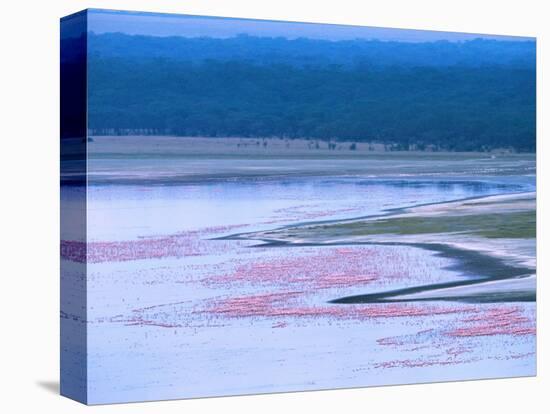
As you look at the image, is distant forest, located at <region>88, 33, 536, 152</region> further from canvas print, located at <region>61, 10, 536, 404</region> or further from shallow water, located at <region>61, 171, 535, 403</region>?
shallow water, located at <region>61, 171, 535, 403</region>

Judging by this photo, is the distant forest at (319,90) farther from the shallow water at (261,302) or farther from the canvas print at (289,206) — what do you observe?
the shallow water at (261,302)

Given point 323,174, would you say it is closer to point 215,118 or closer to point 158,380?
point 215,118

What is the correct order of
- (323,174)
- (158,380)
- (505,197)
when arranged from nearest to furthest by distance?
(158,380)
(323,174)
(505,197)

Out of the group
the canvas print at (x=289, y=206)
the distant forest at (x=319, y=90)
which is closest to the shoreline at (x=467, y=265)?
the canvas print at (x=289, y=206)

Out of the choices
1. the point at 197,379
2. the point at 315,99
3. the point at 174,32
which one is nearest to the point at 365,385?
the point at 197,379

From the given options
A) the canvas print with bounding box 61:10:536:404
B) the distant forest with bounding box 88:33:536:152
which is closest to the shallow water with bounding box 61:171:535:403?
the canvas print with bounding box 61:10:536:404

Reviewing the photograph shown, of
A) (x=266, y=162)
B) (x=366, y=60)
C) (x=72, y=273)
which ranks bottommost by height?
(x=72, y=273)

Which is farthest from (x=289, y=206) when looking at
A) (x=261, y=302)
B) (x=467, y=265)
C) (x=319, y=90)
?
(x=467, y=265)
